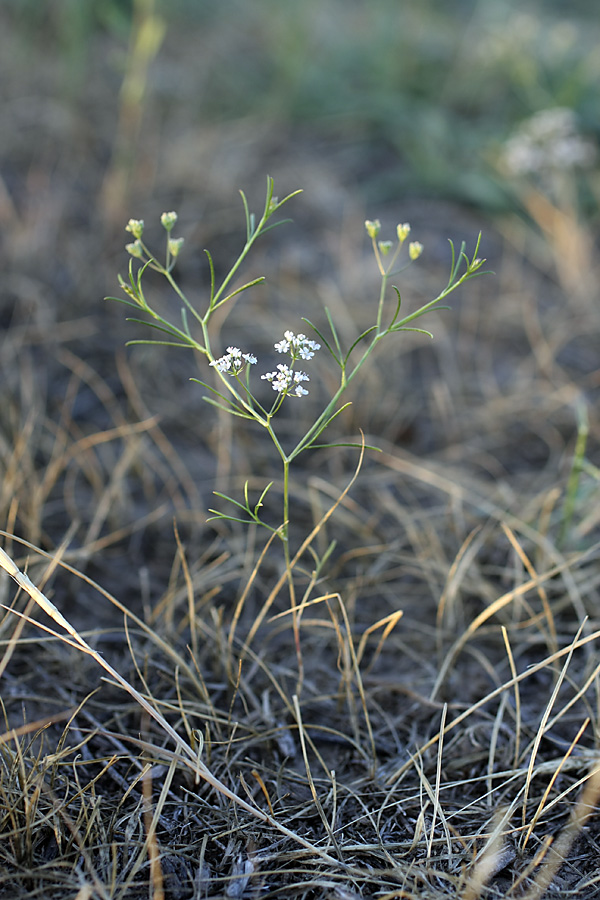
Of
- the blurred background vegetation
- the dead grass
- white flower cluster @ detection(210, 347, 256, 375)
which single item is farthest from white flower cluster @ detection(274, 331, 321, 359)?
the blurred background vegetation

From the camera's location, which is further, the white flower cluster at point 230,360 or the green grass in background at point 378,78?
the green grass in background at point 378,78

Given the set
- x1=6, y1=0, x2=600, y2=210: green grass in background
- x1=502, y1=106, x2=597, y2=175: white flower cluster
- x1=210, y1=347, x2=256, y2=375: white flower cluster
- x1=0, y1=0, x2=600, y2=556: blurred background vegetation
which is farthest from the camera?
x1=6, y1=0, x2=600, y2=210: green grass in background

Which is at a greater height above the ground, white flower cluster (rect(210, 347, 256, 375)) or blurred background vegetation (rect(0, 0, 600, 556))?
white flower cluster (rect(210, 347, 256, 375))

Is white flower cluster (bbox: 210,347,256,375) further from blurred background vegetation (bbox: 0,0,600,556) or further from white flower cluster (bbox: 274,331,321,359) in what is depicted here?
blurred background vegetation (bbox: 0,0,600,556)

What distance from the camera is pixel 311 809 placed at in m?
1.19

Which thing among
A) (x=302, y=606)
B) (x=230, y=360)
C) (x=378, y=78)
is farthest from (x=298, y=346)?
(x=378, y=78)

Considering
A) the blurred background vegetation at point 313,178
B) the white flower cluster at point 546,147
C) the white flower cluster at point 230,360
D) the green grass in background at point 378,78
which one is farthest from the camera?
the green grass in background at point 378,78

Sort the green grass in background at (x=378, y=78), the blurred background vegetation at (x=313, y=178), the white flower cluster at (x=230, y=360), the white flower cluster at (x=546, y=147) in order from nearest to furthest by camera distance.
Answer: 1. the white flower cluster at (x=230, y=360)
2. the blurred background vegetation at (x=313, y=178)
3. the white flower cluster at (x=546, y=147)
4. the green grass in background at (x=378, y=78)

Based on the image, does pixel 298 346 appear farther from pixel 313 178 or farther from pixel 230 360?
pixel 313 178

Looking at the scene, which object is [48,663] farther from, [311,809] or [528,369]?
[528,369]

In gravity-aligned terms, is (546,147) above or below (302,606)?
above

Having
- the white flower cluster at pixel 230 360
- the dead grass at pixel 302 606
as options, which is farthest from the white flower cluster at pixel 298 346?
the dead grass at pixel 302 606

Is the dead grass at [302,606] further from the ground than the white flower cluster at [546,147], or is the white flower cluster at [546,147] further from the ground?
the white flower cluster at [546,147]

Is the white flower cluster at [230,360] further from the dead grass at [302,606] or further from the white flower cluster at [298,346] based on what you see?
the dead grass at [302,606]
